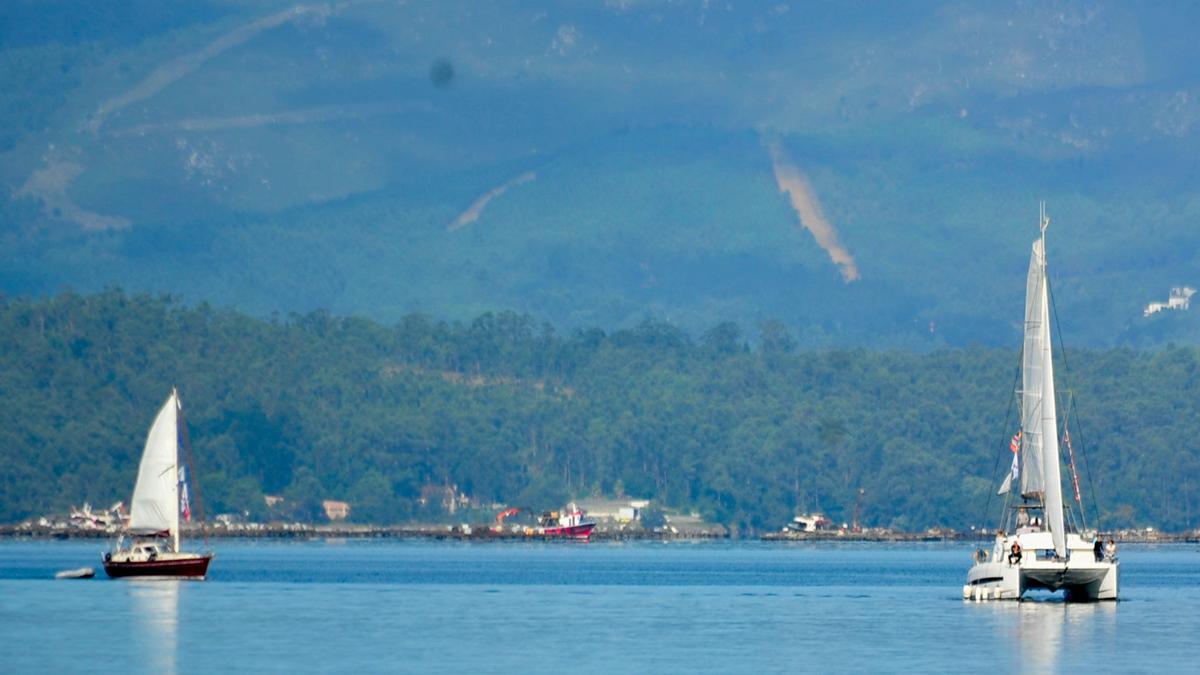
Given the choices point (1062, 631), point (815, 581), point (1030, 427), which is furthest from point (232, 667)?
point (815, 581)

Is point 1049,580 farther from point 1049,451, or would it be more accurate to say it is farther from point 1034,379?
point 1034,379

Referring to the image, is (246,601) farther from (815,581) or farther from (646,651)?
(815,581)

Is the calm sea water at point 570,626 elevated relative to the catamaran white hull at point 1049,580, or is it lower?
lower

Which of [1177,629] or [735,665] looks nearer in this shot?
[735,665]

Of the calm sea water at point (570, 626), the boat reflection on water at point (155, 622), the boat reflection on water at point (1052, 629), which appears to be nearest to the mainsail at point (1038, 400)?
the boat reflection on water at point (1052, 629)

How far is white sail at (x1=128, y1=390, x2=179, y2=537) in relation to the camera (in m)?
141

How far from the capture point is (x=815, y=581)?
155625mm

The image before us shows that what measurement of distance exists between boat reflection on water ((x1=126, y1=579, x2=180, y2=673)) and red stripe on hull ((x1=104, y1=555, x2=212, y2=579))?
81 centimetres

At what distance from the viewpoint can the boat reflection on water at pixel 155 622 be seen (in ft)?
289

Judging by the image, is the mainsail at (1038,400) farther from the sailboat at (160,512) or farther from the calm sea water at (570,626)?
the sailboat at (160,512)

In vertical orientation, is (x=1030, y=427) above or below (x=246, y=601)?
above

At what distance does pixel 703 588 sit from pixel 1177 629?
43069mm

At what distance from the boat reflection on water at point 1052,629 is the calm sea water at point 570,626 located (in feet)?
0.43

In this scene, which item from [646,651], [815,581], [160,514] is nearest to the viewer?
[646,651]
